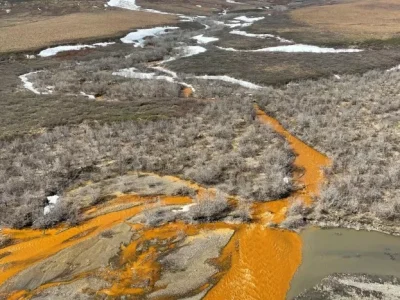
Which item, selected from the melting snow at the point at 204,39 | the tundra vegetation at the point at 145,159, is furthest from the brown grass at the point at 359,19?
the tundra vegetation at the point at 145,159

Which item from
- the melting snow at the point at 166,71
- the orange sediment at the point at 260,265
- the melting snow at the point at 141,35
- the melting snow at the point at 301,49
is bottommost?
the orange sediment at the point at 260,265

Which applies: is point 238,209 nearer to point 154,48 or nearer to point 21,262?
point 21,262

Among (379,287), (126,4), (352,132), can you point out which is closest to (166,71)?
(352,132)

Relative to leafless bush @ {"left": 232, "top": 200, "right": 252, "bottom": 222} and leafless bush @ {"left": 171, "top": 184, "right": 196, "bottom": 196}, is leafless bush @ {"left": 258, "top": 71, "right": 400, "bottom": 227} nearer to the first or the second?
leafless bush @ {"left": 232, "top": 200, "right": 252, "bottom": 222}

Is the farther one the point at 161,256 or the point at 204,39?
the point at 204,39

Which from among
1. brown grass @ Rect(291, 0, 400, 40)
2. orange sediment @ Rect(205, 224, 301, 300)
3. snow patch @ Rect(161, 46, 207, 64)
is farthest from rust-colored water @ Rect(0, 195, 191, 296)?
brown grass @ Rect(291, 0, 400, 40)

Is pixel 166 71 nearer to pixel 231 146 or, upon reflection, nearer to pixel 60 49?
pixel 60 49

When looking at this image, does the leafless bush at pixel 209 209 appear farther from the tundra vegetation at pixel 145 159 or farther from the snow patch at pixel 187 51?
the snow patch at pixel 187 51
